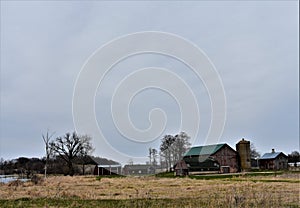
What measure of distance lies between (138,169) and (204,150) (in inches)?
925

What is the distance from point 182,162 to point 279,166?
2994 cm

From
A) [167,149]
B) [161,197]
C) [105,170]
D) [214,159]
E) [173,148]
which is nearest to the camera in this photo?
[161,197]

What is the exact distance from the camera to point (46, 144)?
6362cm

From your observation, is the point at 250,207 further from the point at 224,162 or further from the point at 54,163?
the point at 54,163

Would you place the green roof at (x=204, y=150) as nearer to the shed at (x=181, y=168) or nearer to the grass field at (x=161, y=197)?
the shed at (x=181, y=168)

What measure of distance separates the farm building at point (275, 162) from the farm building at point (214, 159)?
48.5ft

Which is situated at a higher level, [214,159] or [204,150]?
[204,150]

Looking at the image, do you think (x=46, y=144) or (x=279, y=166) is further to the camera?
(x=279, y=166)

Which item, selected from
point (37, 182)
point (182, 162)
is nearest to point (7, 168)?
point (182, 162)

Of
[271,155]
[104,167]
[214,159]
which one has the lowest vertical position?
[104,167]

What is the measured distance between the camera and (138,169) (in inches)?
2297

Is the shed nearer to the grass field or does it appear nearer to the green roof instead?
the green roof

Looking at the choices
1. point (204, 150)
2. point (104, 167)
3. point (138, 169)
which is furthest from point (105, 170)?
point (138, 169)

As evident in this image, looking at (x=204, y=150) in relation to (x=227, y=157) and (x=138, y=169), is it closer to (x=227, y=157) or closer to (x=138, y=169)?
(x=227, y=157)
